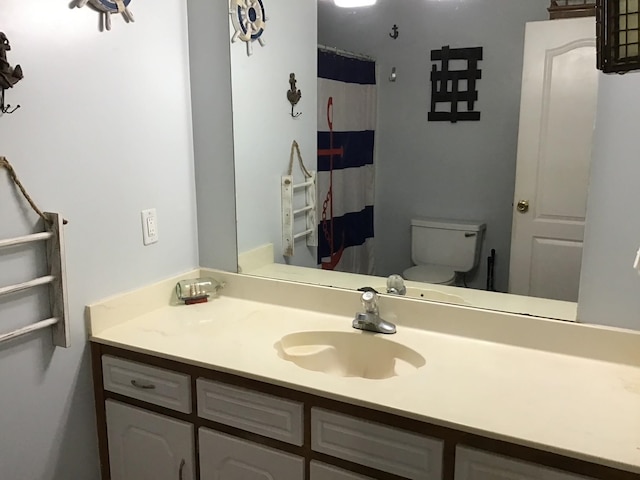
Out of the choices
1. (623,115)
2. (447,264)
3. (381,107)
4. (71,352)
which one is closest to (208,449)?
(71,352)

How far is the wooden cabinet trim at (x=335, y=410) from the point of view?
43.1 inches

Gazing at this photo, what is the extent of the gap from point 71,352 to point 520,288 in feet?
4.40

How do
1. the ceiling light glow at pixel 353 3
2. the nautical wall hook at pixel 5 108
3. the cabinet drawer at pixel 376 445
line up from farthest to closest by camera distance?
the ceiling light glow at pixel 353 3 < the nautical wall hook at pixel 5 108 < the cabinet drawer at pixel 376 445

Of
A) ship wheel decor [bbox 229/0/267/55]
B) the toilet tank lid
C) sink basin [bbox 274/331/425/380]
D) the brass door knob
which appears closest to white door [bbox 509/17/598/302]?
Result: the brass door knob

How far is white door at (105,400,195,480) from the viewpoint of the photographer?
159 centimetres

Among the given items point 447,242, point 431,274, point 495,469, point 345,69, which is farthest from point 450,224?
point 495,469

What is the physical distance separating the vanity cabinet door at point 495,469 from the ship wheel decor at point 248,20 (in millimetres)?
1500

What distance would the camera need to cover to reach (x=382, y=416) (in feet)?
4.14

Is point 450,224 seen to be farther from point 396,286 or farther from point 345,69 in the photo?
point 345,69

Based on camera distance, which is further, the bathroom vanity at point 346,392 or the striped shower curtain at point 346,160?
the striped shower curtain at point 346,160

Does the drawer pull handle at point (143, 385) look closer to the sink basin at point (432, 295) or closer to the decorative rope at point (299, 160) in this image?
the sink basin at point (432, 295)

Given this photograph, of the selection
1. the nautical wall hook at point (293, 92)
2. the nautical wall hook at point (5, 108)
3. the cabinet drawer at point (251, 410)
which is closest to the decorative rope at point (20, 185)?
the nautical wall hook at point (5, 108)

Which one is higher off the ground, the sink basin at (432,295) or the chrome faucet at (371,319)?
the sink basin at (432,295)

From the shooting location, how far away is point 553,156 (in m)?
1.59
